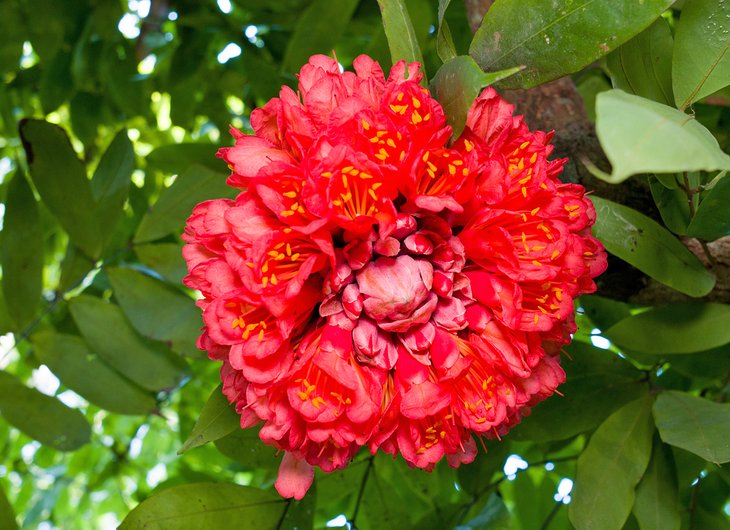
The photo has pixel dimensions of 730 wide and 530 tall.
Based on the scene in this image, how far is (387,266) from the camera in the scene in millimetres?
651

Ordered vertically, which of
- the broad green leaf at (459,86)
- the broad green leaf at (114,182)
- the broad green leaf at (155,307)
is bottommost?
the broad green leaf at (155,307)

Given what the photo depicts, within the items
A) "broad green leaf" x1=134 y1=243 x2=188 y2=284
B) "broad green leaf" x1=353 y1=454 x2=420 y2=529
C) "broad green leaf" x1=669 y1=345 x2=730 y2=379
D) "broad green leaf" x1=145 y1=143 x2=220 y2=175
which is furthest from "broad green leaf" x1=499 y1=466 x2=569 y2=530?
"broad green leaf" x1=145 y1=143 x2=220 y2=175

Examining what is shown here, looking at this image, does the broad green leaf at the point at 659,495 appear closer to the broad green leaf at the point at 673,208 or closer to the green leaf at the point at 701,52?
the broad green leaf at the point at 673,208

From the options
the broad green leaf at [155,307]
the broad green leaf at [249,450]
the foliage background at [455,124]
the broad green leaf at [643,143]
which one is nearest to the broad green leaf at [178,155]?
the foliage background at [455,124]

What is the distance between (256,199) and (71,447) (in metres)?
0.61

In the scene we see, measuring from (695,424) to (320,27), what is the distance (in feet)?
2.48

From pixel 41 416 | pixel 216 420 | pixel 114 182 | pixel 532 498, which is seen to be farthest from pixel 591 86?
pixel 41 416

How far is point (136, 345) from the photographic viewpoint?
1.09m

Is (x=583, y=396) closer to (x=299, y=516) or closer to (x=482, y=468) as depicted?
(x=482, y=468)

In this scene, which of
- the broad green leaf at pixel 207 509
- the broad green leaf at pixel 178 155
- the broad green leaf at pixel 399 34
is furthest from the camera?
the broad green leaf at pixel 178 155

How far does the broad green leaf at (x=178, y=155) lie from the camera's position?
1234 millimetres

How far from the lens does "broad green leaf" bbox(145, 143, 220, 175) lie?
1.23 meters

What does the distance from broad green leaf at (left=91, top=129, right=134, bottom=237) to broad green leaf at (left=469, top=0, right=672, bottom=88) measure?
62 cm

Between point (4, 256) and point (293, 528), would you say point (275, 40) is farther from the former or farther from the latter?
point (293, 528)
